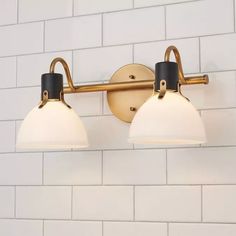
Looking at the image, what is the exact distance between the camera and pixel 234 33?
1229 mm

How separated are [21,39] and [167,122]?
62 centimetres

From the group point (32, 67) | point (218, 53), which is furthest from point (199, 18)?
point (32, 67)

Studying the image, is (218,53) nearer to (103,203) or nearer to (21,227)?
(103,203)

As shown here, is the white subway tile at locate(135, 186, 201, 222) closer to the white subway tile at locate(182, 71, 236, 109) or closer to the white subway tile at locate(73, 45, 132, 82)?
the white subway tile at locate(182, 71, 236, 109)

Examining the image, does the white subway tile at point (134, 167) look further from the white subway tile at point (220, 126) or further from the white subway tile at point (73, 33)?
the white subway tile at point (73, 33)

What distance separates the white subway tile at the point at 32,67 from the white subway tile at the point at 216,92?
0.40 m

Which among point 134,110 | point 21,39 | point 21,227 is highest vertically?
point 21,39

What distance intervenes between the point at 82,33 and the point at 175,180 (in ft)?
1.54

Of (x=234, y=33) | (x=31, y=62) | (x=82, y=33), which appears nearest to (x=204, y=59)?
(x=234, y=33)

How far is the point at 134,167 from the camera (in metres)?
1.29

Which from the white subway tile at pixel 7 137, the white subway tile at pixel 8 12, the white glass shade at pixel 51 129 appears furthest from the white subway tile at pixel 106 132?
the white subway tile at pixel 8 12

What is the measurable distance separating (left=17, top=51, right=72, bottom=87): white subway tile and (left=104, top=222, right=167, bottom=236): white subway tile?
0.44 meters

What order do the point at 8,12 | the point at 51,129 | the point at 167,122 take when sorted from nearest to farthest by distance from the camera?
the point at 167,122 → the point at 51,129 → the point at 8,12

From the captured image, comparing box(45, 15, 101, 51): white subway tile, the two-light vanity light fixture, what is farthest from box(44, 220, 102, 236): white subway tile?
box(45, 15, 101, 51): white subway tile
